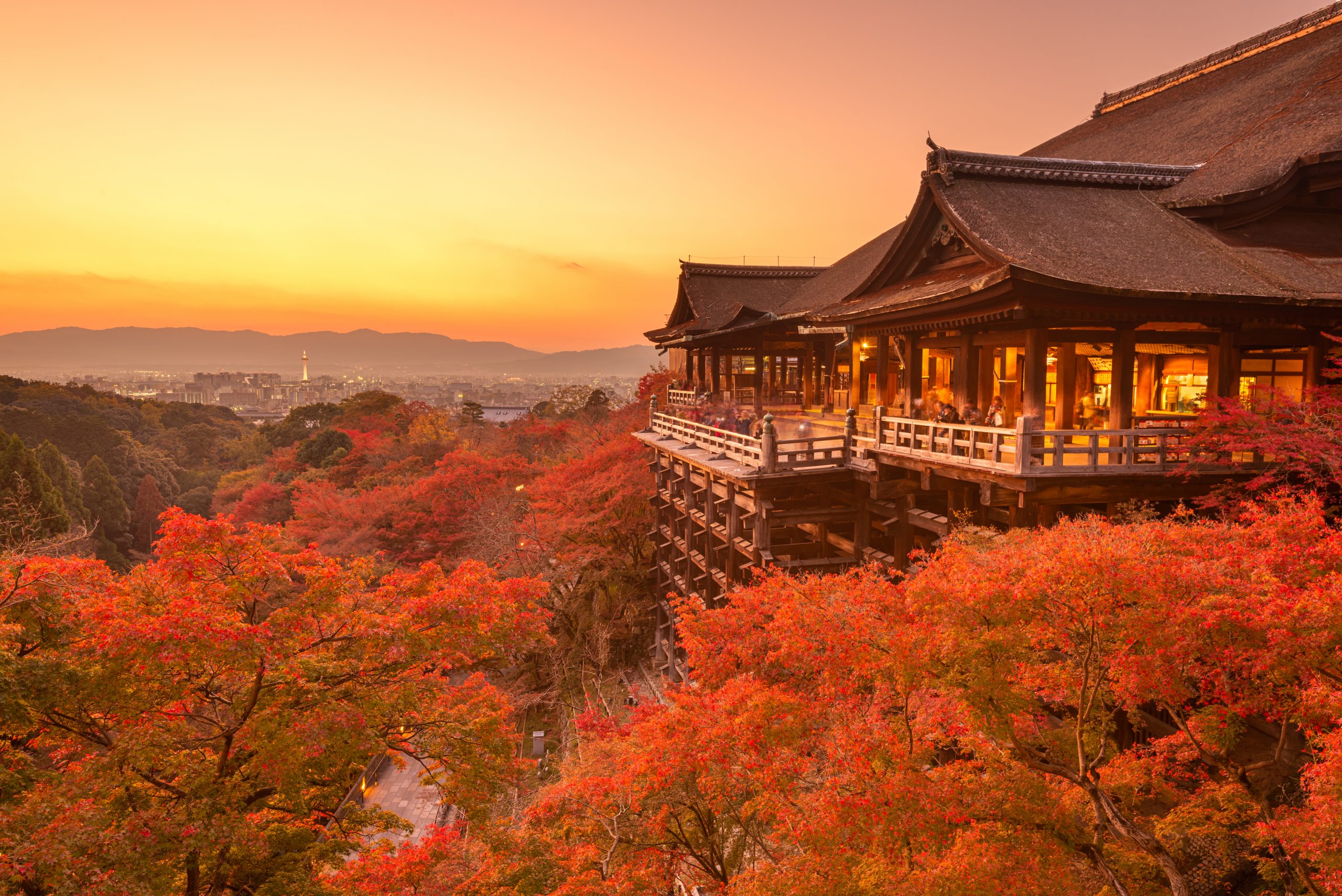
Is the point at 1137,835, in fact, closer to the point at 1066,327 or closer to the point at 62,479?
the point at 1066,327

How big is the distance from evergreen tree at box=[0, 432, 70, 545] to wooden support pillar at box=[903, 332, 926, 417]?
36.1 metres

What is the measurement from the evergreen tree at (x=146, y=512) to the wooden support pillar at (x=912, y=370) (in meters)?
53.6

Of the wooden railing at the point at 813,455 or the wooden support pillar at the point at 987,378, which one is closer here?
the wooden railing at the point at 813,455

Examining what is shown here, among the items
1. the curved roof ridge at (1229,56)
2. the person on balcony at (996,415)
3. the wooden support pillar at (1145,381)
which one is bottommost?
the person on balcony at (996,415)

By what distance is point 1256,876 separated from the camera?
365 inches

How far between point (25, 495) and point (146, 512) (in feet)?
67.3

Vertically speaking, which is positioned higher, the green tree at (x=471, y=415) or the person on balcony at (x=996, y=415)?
the person on balcony at (x=996, y=415)

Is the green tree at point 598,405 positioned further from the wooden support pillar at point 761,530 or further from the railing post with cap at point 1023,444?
the railing post with cap at point 1023,444

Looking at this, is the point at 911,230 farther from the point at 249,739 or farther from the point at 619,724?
the point at 249,739

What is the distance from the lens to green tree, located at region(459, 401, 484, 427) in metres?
64.9

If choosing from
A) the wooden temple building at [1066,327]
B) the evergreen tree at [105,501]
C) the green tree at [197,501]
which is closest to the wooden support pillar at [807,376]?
the wooden temple building at [1066,327]

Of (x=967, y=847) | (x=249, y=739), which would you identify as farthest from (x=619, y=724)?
(x=967, y=847)

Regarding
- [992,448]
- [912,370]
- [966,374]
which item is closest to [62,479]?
[912,370]

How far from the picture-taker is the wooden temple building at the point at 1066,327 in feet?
38.4
